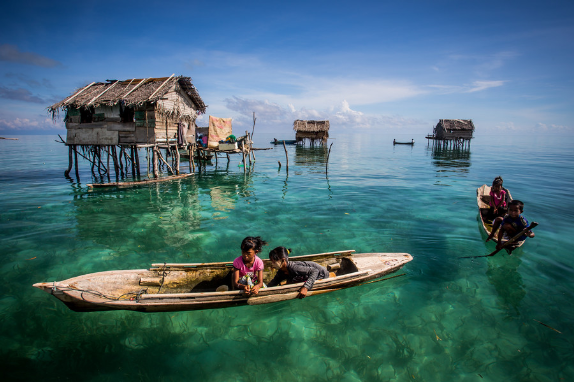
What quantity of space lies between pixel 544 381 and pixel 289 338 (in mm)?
4024

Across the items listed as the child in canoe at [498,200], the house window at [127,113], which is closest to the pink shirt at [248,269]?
the child in canoe at [498,200]

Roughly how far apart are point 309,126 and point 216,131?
27564 mm

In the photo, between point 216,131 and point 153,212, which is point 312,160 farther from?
point 153,212

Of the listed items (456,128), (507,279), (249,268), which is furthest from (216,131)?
(456,128)

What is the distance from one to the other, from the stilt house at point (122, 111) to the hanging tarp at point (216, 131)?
13.8 ft

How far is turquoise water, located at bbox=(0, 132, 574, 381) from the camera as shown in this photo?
4750 millimetres

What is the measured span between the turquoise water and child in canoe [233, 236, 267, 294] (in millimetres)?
793

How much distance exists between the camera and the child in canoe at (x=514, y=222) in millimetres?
7113

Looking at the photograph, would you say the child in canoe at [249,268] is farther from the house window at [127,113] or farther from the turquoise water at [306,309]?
the house window at [127,113]

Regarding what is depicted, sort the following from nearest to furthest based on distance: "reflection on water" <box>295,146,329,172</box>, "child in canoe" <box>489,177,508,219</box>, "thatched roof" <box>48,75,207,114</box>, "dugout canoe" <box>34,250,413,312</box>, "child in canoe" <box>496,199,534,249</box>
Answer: "dugout canoe" <box>34,250,413,312</box> → "child in canoe" <box>496,199,534,249</box> → "child in canoe" <box>489,177,508,219</box> → "thatched roof" <box>48,75,207,114</box> → "reflection on water" <box>295,146,329,172</box>

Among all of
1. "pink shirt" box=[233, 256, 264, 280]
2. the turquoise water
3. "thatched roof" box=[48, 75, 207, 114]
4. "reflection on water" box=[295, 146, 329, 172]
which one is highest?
"thatched roof" box=[48, 75, 207, 114]

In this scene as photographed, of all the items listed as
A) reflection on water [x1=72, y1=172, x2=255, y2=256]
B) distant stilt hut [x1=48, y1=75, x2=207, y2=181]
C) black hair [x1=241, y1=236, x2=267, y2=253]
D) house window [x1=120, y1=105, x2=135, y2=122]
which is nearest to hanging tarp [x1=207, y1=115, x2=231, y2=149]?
distant stilt hut [x1=48, y1=75, x2=207, y2=181]

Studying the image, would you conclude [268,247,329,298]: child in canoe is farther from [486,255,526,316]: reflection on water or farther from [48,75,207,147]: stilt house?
[48,75,207,147]: stilt house

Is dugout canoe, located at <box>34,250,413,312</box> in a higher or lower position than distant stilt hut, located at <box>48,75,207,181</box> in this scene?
lower
